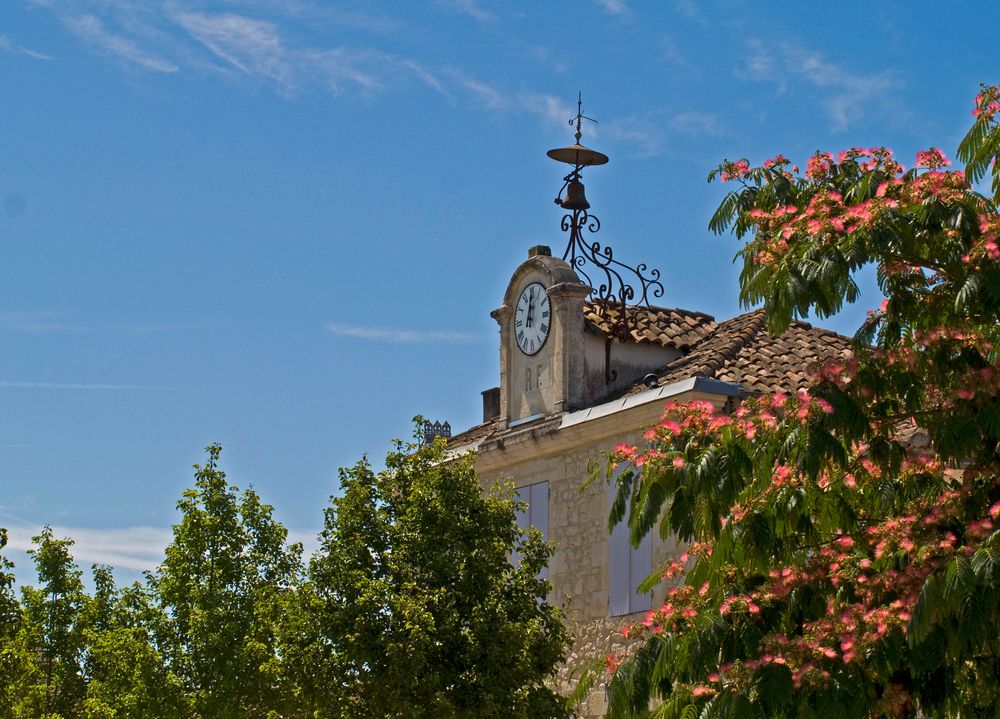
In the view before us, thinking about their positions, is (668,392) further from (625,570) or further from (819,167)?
(819,167)

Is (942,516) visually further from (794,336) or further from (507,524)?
(794,336)

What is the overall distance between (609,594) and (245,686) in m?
4.47

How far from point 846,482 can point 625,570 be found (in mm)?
7765

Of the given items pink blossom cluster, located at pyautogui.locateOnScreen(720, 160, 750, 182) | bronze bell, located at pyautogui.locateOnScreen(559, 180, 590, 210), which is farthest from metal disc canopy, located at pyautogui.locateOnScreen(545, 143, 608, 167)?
pink blossom cluster, located at pyautogui.locateOnScreen(720, 160, 750, 182)

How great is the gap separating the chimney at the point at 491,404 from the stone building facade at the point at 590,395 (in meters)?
2.22

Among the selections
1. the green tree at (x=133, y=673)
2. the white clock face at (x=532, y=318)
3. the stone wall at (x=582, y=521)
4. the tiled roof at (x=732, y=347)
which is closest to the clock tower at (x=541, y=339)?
the white clock face at (x=532, y=318)

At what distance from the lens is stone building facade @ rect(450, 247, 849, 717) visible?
751 inches

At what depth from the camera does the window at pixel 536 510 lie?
2064 cm

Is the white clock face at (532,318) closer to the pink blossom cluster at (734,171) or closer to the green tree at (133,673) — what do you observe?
the green tree at (133,673)

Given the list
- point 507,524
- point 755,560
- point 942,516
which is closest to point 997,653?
point 942,516

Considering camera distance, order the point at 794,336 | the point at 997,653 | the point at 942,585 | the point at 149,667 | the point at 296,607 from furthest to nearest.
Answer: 1. the point at 794,336
2. the point at 149,667
3. the point at 296,607
4. the point at 997,653
5. the point at 942,585

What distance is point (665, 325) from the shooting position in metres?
22.1

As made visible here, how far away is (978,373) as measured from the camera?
10.6 m

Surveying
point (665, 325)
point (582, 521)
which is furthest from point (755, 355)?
point (582, 521)
